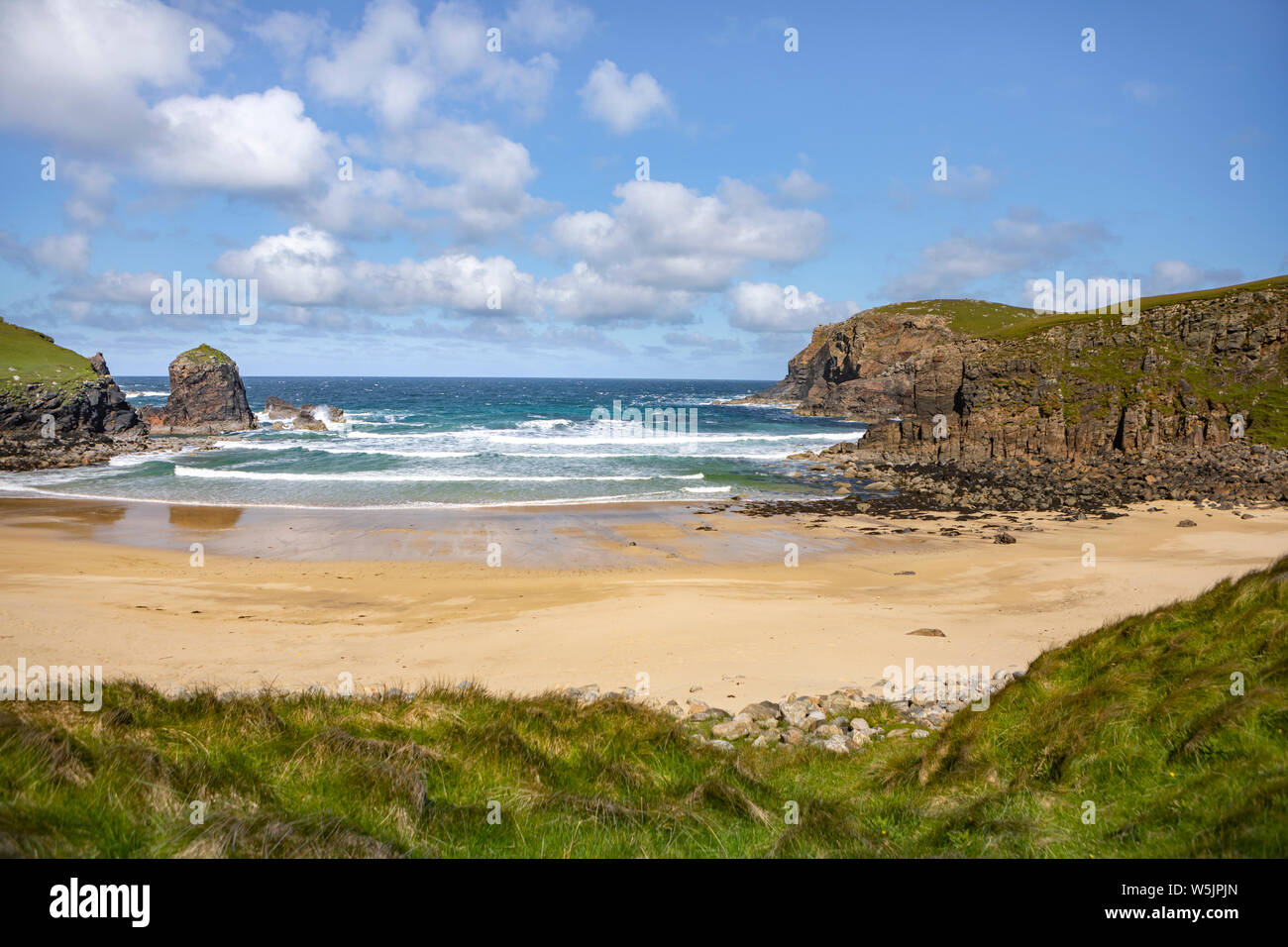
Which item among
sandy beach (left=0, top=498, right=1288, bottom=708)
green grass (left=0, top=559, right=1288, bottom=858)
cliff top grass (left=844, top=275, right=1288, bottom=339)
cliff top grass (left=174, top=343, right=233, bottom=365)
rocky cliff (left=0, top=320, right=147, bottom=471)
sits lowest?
sandy beach (left=0, top=498, right=1288, bottom=708)

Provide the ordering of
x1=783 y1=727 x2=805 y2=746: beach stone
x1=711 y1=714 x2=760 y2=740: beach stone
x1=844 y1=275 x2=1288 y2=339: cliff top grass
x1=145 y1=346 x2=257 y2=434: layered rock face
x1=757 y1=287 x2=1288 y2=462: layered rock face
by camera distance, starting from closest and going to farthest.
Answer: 1. x1=783 y1=727 x2=805 y2=746: beach stone
2. x1=711 y1=714 x2=760 y2=740: beach stone
3. x1=757 y1=287 x2=1288 y2=462: layered rock face
4. x1=844 y1=275 x2=1288 y2=339: cliff top grass
5. x1=145 y1=346 x2=257 y2=434: layered rock face

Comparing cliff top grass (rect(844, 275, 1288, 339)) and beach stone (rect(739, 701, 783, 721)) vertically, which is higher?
cliff top grass (rect(844, 275, 1288, 339))

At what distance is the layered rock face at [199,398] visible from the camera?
65375mm

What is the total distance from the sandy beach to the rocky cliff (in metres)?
18.4

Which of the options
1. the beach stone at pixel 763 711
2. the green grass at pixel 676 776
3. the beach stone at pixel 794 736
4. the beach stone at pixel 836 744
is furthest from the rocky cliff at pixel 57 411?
the beach stone at pixel 836 744

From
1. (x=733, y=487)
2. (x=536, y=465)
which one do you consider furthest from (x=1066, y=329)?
(x=536, y=465)

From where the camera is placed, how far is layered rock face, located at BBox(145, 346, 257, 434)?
65375 mm

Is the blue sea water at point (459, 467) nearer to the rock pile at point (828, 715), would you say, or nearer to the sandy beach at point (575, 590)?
the sandy beach at point (575, 590)

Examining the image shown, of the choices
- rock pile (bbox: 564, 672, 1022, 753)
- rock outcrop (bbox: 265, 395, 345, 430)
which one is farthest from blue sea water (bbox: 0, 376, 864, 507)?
rock pile (bbox: 564, 672, 1022, 753)

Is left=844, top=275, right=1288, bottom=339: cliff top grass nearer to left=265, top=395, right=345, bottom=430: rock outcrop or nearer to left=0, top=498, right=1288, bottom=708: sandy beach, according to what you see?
left=0, top=498, right=1288, bottom=708: sandy beach

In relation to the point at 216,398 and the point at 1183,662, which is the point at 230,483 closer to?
the point at 216,398

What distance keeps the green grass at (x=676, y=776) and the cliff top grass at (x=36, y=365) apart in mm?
58341
